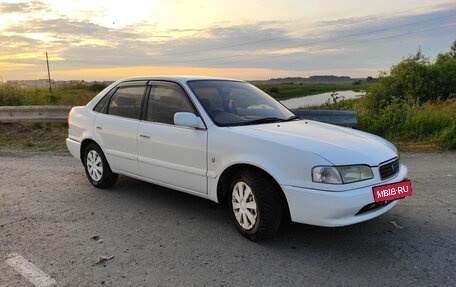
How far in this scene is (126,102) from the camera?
5438 mm

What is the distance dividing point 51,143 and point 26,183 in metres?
3.58

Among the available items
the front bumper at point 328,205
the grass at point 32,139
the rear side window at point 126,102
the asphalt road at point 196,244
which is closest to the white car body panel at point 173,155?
the rear side window at point 126,102

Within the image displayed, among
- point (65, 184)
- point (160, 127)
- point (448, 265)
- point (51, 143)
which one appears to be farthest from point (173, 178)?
point (51, 143)

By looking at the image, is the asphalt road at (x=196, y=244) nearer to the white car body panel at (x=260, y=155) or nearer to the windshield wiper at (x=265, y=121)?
the white car body panel at (x=260, y=155)

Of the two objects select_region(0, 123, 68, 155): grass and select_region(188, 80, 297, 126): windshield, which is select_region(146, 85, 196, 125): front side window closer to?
select_region(188, 80, 297, 126): windshield

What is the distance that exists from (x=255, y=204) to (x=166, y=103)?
1.82 m

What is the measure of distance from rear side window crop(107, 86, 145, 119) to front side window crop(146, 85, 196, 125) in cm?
23

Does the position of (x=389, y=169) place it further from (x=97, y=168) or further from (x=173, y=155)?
(x=97, y=168)

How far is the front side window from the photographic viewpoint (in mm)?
4703

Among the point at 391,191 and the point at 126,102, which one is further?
the point at 126,102

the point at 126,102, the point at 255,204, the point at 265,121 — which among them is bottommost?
the point at 255,204

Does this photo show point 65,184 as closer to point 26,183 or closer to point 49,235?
point 26,183

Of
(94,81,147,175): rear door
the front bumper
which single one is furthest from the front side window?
the front bumper

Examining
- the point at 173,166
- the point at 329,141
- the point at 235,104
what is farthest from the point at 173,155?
the point at 329,141
